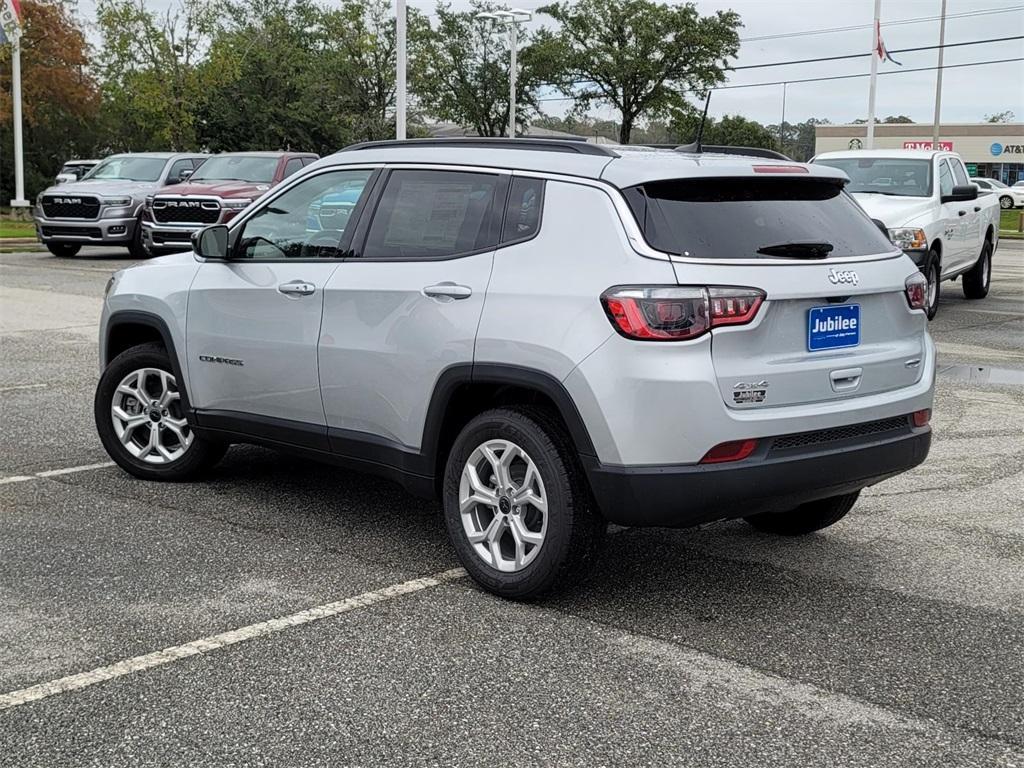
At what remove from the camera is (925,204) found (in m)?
13.9

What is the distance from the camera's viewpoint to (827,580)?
5180mm

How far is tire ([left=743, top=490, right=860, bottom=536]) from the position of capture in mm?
5605

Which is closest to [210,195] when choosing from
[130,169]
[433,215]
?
[130,169]

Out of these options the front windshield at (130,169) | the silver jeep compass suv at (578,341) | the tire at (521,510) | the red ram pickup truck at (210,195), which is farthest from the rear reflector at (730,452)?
the front windshield at (130,169)

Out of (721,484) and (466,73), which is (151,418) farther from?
(466,73)

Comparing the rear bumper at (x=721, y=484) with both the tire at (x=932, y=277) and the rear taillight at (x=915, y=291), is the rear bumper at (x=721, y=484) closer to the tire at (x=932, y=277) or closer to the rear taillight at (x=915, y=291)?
the rear taillight at (x=915, y=291)

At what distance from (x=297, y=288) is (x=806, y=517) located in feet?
8.31

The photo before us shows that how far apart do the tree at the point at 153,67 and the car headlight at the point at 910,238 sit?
38.3m

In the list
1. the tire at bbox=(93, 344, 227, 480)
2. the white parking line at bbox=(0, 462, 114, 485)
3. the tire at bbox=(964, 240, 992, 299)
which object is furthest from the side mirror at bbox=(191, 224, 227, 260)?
the tire at bbox=(964, 240, 992, 299)

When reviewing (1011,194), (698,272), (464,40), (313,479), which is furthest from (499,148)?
(464,40)

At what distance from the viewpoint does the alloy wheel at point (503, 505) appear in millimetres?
4746

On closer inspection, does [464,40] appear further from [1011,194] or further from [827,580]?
[827,580]

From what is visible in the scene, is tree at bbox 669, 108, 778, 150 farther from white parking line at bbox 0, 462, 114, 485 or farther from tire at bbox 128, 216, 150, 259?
white parking line at bbox 0, 462, 114, 485

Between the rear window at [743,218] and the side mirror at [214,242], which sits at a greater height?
the rear window at [743,218]
